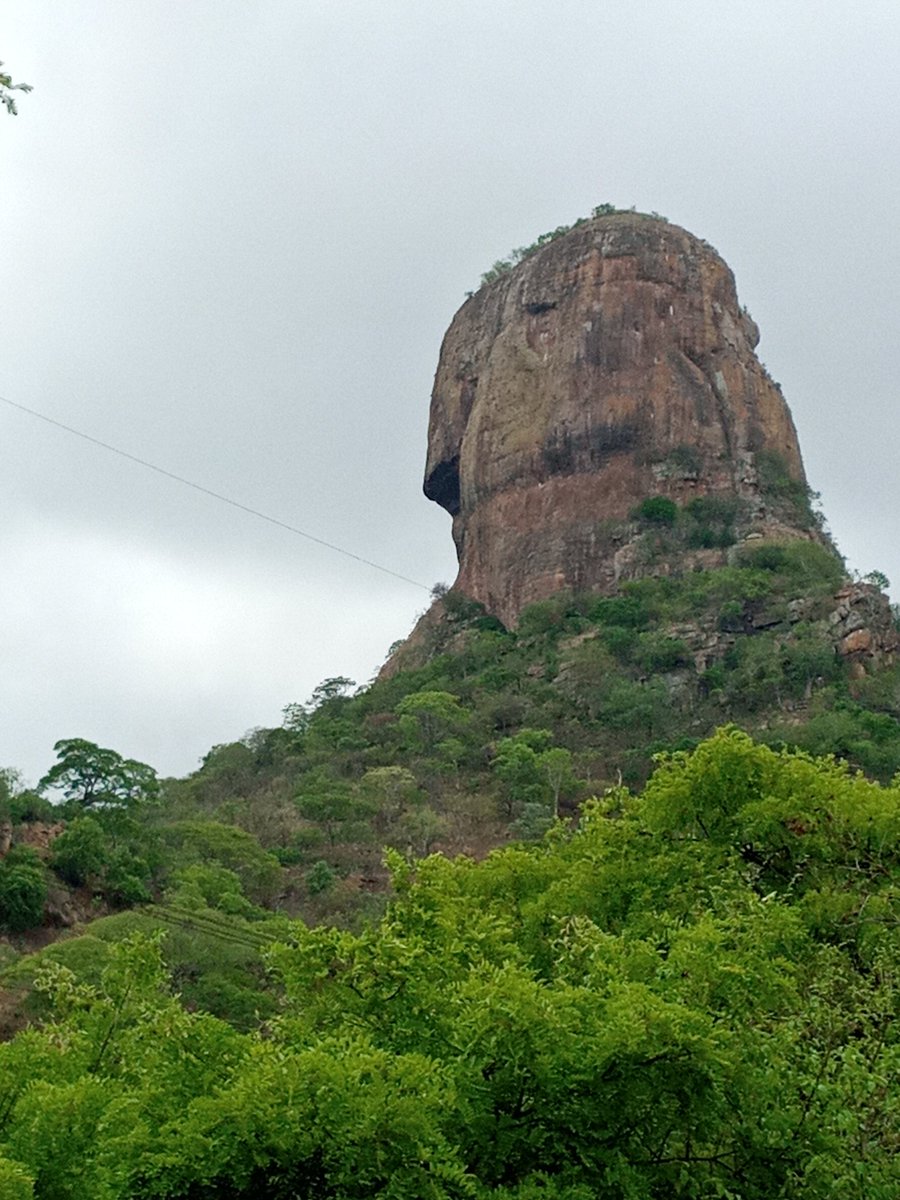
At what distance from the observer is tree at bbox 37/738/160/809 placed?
3525cm

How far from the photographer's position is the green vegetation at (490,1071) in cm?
623

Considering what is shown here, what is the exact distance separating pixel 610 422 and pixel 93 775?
1265 inches

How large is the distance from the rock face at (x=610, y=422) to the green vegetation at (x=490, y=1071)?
49027mm

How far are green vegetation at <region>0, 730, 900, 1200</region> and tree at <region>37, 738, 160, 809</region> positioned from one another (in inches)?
1040

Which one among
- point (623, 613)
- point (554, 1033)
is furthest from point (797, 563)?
point (554, 1033)

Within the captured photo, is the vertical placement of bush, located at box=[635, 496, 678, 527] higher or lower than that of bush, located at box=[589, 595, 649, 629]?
higher

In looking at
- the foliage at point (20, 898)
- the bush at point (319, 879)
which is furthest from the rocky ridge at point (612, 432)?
the foliage at point (20, 898)

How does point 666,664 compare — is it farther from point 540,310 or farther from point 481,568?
point 540,310

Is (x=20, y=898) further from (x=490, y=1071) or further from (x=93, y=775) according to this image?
(x=490, y=1071)

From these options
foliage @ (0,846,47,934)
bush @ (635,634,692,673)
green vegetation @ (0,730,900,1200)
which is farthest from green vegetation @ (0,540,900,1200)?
bush @ (635,634,692,673)

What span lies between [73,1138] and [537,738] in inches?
1487

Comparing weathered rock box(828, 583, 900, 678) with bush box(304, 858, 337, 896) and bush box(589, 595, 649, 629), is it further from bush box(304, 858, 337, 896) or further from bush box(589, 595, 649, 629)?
bush box(304, 858, 337, 896)

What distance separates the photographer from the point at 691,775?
38.9 feet

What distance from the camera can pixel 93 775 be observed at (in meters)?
35.6
